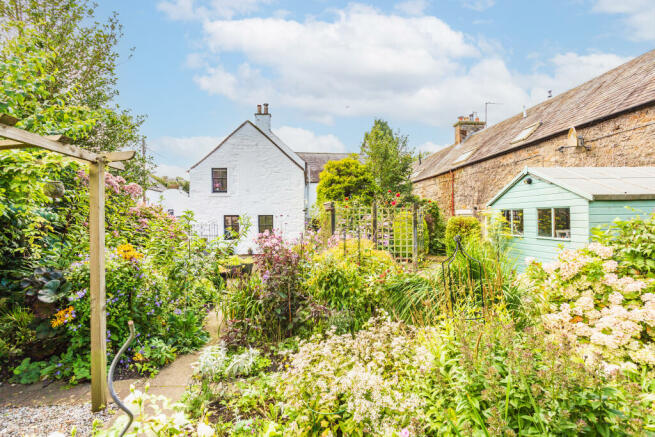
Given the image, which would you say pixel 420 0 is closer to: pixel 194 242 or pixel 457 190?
pixel 194 242

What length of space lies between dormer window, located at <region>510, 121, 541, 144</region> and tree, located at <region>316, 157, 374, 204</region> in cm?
594

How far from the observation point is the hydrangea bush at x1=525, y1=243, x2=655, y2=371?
2371 mm

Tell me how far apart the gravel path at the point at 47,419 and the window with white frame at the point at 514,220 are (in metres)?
9.58

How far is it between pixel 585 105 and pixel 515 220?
501 centimetres

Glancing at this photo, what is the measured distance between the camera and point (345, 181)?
13539mm

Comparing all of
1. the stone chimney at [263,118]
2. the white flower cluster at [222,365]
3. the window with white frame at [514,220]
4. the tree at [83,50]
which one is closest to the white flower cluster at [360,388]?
the white flower cluster at [222,365]

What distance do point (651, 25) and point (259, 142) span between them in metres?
14.1

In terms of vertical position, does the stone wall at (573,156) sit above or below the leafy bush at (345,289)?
above

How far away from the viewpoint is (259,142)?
15.3 m

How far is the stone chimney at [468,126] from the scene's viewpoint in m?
21.0

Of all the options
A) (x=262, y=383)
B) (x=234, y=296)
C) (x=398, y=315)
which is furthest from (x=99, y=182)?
(x=398, y=315)

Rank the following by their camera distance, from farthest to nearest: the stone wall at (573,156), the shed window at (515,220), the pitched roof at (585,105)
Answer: the shed window at (515,220) < the pitched roof at (585,105) < the stone wall at (573,156)

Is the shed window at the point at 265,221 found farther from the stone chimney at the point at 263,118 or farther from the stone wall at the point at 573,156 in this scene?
the stone wall at the point at 573,156

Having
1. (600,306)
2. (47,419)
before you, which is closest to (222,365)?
(47,419)
